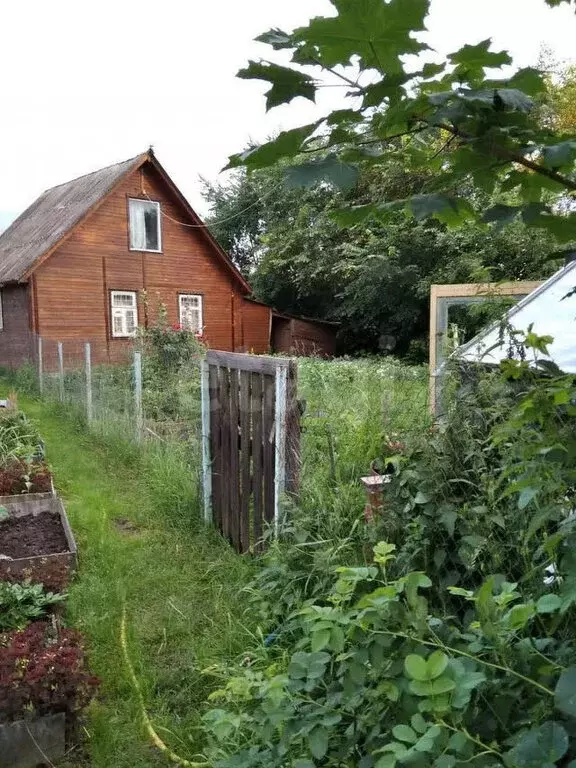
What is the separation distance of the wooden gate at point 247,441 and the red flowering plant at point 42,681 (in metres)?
1.52

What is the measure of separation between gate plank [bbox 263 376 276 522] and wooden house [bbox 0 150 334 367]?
12.5m

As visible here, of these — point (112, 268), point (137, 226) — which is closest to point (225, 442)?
point (112, 268)

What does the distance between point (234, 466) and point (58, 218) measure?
16509 millimetres

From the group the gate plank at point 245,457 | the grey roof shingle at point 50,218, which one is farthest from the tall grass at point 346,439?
the grey roof shingle at point 50,218

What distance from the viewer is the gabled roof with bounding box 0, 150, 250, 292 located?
16.4 metres

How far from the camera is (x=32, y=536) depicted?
4566 mm

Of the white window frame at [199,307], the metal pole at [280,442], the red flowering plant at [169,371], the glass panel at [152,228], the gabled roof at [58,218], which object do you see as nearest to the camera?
the metal pole at [280,442]

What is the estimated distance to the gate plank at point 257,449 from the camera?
4.09 meters

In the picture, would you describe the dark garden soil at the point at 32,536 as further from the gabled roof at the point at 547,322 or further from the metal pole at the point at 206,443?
the gabled roof at the point at 547,322

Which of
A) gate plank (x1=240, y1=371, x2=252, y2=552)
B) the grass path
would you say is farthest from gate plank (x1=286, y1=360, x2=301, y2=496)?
the grass path

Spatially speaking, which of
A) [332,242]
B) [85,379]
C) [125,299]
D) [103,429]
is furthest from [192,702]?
[332,242]

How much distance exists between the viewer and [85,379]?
377 inches

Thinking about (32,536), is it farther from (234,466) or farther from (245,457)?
(245,457)

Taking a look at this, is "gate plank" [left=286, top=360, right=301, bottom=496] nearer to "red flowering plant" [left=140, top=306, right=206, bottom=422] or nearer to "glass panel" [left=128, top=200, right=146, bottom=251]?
"red flowering plant" [left=140, top=306, right=206, bottom=422]
